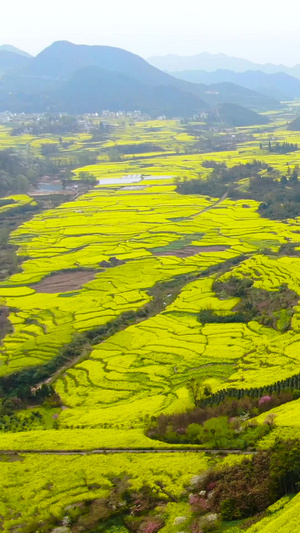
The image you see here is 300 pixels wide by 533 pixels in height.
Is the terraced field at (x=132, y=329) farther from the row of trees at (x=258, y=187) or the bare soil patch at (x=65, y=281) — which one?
the row of trees at (x=258, y=187)

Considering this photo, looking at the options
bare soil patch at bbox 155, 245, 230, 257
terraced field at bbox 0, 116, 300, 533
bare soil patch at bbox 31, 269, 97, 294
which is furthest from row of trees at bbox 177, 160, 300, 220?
bare soil patch at bbox 31, 269, 97, 294

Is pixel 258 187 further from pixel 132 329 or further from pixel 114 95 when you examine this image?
pixel 114 95

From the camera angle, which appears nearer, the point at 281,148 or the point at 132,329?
the point at 132,329

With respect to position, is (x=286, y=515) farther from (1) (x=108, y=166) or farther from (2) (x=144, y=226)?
(1) (x=108, y=166)

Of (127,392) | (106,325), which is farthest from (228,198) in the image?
(127,392)

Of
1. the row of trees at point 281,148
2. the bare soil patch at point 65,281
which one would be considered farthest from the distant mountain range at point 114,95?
the bare soil patch at point 65,281

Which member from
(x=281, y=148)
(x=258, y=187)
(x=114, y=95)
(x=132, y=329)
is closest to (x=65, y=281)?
(x=132, y=329)
